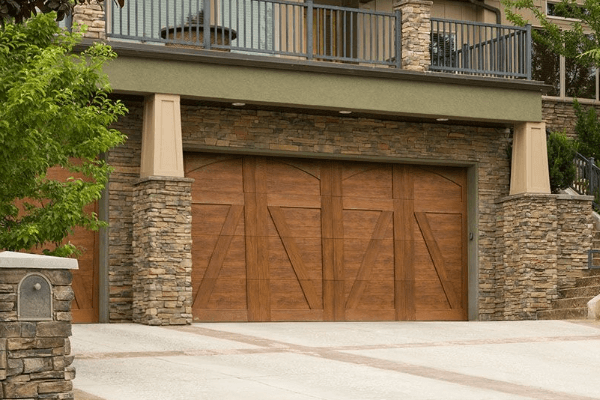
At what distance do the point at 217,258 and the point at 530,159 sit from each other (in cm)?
674

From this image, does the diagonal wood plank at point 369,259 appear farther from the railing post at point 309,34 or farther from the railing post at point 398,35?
the railing post at point 309,34

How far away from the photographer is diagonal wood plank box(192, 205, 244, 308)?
20.0 m

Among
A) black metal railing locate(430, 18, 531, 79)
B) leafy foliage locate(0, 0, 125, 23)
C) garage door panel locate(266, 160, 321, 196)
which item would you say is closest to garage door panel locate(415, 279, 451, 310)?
garage door panel locate(266, 160, 321, 196)

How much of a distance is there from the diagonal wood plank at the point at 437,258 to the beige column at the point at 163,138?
5.73 m

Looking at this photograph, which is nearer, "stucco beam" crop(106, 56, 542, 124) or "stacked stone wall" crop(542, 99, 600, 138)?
"stucco beam" crop(106, 56, 542, 124)

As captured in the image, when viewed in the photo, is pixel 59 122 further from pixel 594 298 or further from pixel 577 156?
pixel 577 156

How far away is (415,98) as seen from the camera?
20.8m

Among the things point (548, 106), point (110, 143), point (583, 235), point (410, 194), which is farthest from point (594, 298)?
point (110, 143)

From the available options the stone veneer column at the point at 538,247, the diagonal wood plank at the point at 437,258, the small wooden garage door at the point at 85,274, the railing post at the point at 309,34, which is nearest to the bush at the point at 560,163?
the stone veneer column at the point at 538,247

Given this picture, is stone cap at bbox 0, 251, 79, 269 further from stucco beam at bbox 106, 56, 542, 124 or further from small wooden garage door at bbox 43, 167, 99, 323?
small wooden garage door at bbox 43, 167, 99, 323

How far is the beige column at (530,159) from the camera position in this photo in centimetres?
2198

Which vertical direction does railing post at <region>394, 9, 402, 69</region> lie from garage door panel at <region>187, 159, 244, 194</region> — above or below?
above

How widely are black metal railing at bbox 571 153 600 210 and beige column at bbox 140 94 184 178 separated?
359 inches

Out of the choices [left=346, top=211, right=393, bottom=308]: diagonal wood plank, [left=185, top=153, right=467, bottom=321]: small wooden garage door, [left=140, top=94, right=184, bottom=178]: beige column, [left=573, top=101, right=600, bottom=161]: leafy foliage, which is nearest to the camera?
[left=140, top=94, right=184, bottom=178]: beige column
